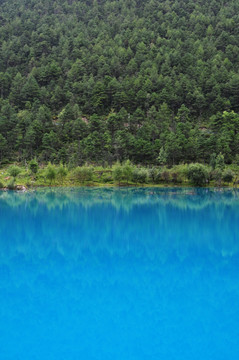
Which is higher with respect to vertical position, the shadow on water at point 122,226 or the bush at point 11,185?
the bush at point 11,185

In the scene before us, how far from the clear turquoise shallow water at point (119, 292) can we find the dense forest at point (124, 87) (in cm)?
7959

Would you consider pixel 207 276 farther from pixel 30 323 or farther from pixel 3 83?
pixel 3 83

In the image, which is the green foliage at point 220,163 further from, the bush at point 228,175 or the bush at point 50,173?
the bush at point 50,173

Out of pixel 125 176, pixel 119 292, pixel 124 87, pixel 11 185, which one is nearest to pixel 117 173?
pixel 125 176

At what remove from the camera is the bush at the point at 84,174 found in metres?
95.4

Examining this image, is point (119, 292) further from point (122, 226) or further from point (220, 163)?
point (220, 163)

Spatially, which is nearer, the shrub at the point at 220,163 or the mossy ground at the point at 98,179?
the mossy ground at the point at 98,179

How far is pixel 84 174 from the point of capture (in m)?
96.1

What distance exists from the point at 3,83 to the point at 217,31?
111 metres

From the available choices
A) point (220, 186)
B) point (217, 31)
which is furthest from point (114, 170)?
point (217, 31)

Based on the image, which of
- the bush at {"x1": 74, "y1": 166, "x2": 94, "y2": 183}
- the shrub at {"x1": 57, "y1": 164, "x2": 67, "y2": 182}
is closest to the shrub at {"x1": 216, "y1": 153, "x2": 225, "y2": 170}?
the bush at {"x1": 74, "y1": 166, "x2": 94, "y2": 183}

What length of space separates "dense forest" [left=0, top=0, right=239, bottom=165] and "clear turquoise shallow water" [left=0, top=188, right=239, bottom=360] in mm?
79594

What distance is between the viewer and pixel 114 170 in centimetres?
9300

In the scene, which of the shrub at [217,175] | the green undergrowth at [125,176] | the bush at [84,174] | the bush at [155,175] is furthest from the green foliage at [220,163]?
the bush at [84,174]
